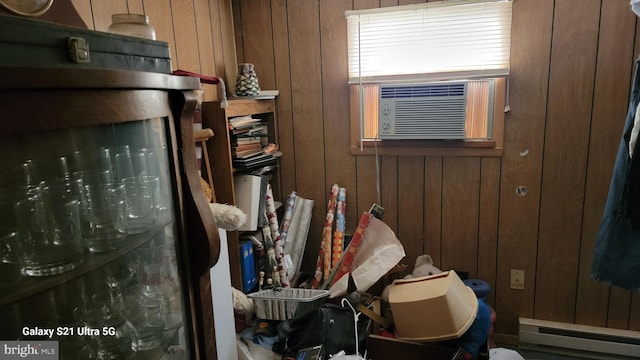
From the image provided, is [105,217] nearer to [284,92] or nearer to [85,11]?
[85,11]

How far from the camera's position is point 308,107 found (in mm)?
2381

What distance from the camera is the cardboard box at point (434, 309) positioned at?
5.49ft

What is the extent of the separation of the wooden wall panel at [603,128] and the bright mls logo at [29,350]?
228 centimetres

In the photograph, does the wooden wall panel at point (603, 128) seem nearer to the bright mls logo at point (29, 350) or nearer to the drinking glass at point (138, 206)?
the drinking glass at point (138, 206)

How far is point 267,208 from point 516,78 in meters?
1.46

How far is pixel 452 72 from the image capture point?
6.82ft

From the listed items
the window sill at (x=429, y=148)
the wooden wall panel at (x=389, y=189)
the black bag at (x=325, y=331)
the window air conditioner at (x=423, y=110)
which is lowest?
the black bag at (x=325, y=331)

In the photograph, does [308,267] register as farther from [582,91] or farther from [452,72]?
[582,91]

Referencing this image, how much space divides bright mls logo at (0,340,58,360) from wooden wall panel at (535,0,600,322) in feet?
7.10

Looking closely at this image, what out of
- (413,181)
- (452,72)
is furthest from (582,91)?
(413,181)

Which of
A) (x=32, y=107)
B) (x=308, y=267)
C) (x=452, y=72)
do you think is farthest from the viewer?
(x=308, y=267)

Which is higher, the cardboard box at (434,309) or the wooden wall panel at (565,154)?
the wooden wall panel at (565,154)

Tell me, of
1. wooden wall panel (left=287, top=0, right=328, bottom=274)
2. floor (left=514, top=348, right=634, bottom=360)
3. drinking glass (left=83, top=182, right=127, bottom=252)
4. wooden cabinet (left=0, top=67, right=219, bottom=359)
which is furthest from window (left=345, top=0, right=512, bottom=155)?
drinking glass (left=83, top=182, right=127, bottom=252)

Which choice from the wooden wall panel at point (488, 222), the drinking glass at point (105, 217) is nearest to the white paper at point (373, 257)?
the wooden wall panel at point (488, 222)
